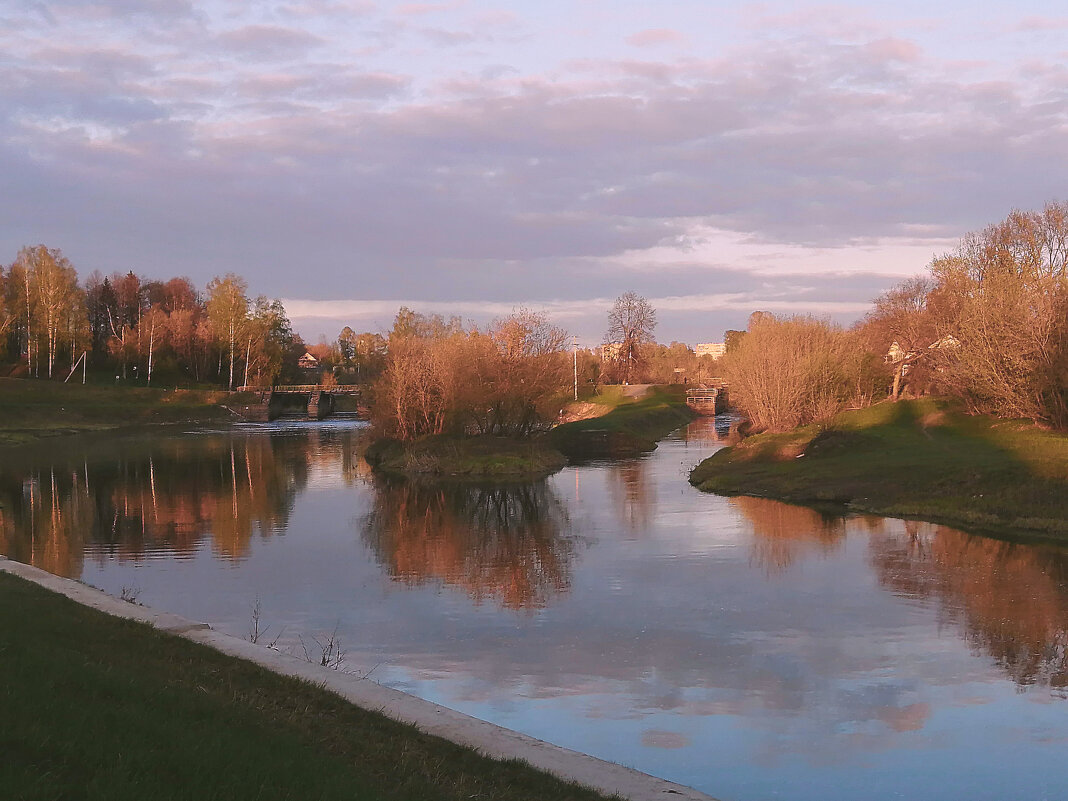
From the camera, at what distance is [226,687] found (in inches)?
434

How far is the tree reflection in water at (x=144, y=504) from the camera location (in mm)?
29234

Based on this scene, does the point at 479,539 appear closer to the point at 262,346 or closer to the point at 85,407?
the point at 85,407

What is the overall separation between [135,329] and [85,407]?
41968mm

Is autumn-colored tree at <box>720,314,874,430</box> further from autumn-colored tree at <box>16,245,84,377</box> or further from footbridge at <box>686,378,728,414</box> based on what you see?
autumn-colored tree at <box>16,245,84,377</box>

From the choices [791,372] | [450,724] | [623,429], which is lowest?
[450,724]

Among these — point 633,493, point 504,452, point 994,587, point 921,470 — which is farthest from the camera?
point 504,452

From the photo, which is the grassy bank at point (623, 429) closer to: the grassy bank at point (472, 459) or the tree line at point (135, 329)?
the grassy bank at point (472, 459)

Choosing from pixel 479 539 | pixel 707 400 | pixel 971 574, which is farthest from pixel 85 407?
pixel 971 574

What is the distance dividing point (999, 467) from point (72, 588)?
29.7 metres

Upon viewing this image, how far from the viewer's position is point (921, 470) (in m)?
36.2

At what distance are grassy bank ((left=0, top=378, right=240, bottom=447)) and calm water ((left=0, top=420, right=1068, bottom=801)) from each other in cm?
4547

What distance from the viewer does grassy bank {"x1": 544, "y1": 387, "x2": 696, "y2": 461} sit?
65.4 metres

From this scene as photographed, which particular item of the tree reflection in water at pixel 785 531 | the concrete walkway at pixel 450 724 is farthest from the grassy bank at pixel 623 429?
the concrete walkway at pixel 450 724

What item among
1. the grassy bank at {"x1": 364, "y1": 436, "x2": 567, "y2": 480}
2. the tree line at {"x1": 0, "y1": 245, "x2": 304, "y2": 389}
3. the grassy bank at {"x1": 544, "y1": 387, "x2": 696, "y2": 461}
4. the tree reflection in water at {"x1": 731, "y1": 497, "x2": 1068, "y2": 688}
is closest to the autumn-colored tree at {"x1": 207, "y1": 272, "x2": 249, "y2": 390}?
the tree line at {"x1": 0, "y1": 245, "x2": 304, "y2": 389}
